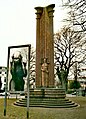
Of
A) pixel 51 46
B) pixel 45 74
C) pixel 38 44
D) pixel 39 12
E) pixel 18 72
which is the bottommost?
pixel 18 72

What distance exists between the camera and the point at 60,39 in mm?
37906

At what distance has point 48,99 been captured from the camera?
66.3ft

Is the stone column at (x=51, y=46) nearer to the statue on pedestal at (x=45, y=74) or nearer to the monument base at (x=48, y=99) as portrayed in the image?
the statue on pedestal at (x=45, y=74)

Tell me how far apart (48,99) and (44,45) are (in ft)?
19.5

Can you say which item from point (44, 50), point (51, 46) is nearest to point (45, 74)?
point (44, 50)

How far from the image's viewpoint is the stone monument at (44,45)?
77.8 ft

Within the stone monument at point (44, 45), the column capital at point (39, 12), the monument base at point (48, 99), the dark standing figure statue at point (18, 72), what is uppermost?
the column capital at point (39, 12)

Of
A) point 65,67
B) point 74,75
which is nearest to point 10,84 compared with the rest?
point 65,67

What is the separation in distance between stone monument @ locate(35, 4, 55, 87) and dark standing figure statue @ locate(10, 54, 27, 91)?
10578mm

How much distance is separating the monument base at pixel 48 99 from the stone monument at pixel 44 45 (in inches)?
102

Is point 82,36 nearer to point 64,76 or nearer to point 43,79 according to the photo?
point 43,79

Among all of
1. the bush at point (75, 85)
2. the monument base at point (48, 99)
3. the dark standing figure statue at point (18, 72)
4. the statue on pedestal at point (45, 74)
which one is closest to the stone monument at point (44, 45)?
the statue on pedestal at point (45, 74)

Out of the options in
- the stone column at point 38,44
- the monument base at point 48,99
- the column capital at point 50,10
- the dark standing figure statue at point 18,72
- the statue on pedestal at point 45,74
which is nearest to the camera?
the dark standing figure statue at point 18,72

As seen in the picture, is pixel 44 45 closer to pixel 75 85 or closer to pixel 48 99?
pixel 48 99
